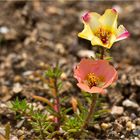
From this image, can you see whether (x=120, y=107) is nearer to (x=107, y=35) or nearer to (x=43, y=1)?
(x=107, y=35)

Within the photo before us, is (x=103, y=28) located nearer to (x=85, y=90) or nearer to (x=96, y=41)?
(x=96, y=41)

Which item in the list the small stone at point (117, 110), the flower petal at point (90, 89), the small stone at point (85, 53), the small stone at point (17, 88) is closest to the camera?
the flower petal at point (90, 89)

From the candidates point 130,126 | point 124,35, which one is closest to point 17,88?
point 130,126

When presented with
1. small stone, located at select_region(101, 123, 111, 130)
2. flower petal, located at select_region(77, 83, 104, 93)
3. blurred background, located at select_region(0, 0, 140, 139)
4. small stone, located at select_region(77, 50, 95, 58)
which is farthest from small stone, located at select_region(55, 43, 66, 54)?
flower petal, located at select_region(77, 83, 104, 93)

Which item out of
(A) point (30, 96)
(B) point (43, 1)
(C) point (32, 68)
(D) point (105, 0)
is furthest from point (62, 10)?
(A) point (30, 96)

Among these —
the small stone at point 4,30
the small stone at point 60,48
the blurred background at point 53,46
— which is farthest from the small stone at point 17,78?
the small stone at point 4,30

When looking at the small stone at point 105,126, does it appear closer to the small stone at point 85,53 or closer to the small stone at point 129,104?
the small stone at point 129,104
